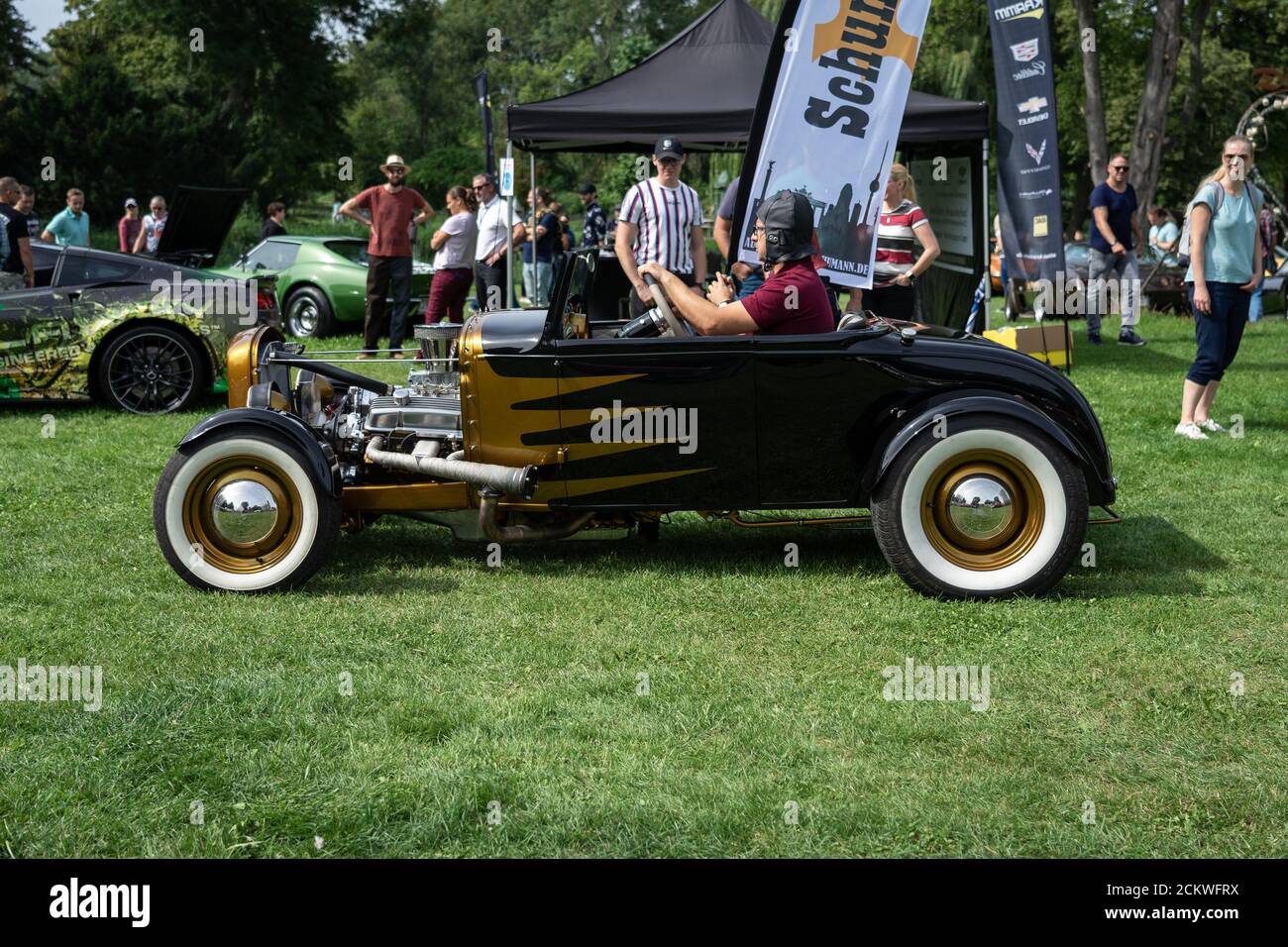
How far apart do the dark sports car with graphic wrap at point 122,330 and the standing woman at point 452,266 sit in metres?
2.81

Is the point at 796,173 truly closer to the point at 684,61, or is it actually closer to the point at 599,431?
the point at 599,431

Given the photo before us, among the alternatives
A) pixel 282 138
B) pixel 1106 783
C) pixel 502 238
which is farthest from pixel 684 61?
pixel 282 138

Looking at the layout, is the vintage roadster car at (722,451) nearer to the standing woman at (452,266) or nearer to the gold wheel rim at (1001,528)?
the gold wheel rim at (1001,528)

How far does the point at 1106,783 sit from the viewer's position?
3529 mm

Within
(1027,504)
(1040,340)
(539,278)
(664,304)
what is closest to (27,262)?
(664,304)

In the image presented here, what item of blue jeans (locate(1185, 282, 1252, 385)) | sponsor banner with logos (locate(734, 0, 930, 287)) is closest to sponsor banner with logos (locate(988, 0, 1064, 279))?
blue jeans (locate(1185, 282, 1252, 385))

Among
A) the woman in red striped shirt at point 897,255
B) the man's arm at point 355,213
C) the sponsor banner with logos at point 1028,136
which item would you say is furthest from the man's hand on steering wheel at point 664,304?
the man's arm at point 355,213

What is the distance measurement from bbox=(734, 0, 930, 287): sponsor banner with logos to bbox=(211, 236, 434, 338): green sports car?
776 cm

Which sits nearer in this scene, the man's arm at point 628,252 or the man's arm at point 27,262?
the man's arm at point 628,252

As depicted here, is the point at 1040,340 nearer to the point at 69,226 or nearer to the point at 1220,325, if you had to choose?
the point at 1220,325

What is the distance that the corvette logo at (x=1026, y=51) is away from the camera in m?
11.4

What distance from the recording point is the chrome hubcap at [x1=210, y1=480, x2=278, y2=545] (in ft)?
17.1

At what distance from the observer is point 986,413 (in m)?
5.06
